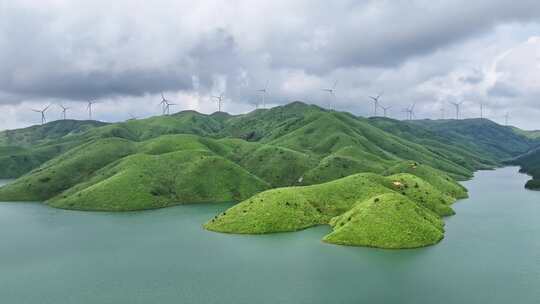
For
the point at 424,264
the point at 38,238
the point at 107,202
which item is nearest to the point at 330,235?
the point at 424,264

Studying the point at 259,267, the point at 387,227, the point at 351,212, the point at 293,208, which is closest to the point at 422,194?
the point at 351,212

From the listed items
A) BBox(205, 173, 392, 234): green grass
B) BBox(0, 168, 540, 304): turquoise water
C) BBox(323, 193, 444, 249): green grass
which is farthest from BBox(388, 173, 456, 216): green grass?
BBox(323, 193, 444, 249): green grass

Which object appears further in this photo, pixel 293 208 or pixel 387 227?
pixel 293 208

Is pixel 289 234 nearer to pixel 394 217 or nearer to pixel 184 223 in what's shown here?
pixel 394 217

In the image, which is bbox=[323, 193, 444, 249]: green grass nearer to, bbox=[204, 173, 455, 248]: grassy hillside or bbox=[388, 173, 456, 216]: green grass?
bbox=[204, 173, 455, 248]: grassy hillside

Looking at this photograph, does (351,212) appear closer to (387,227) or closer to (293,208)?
(387,227)

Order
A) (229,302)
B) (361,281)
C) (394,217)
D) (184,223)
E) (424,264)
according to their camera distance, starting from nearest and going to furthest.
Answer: (229,302) < (361,281) < (424,264) < (394,217) < (184,223)
